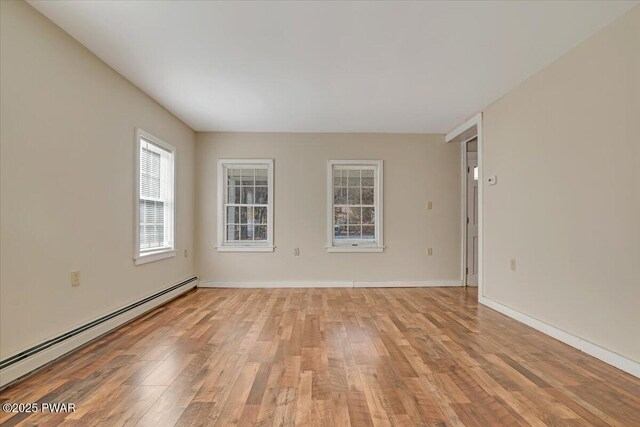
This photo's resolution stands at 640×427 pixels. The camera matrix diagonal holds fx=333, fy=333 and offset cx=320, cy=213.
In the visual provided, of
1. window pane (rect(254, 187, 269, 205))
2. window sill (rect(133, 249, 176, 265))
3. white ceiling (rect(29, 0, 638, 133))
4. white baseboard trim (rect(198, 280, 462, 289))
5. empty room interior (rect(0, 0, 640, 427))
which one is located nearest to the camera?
empty room interior (rect(0, 0, 640, 427))

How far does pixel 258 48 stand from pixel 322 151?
2.90m

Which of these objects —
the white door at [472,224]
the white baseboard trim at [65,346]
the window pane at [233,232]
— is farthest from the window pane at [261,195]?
the white door at [472,224]

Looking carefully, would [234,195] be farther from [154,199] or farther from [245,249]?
[154,199]

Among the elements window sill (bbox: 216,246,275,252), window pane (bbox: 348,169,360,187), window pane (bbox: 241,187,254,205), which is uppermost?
window pane (bbox: 348,169,360,187)

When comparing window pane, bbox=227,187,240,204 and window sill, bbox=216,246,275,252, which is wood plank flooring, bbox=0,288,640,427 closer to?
window sill, bbox=216,246,275,252

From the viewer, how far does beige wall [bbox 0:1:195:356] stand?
2246 millimetres

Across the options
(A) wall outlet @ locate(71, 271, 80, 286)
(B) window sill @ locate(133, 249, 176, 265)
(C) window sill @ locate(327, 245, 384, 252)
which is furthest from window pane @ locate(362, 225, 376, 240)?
(A) wall outlet @ locate(71, 271, 80, 286)

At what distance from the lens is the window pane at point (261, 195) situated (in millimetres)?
5738

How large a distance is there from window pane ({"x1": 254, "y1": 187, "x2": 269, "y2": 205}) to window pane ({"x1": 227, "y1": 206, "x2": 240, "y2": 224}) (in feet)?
1.25

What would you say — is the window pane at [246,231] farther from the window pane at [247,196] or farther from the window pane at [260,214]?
the window pane at [247,196]

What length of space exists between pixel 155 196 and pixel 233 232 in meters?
1.59

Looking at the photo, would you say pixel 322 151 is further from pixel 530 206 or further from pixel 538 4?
pixel 538 4

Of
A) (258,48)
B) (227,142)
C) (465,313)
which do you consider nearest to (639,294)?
(465,313)

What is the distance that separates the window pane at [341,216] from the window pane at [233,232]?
1707 mm
